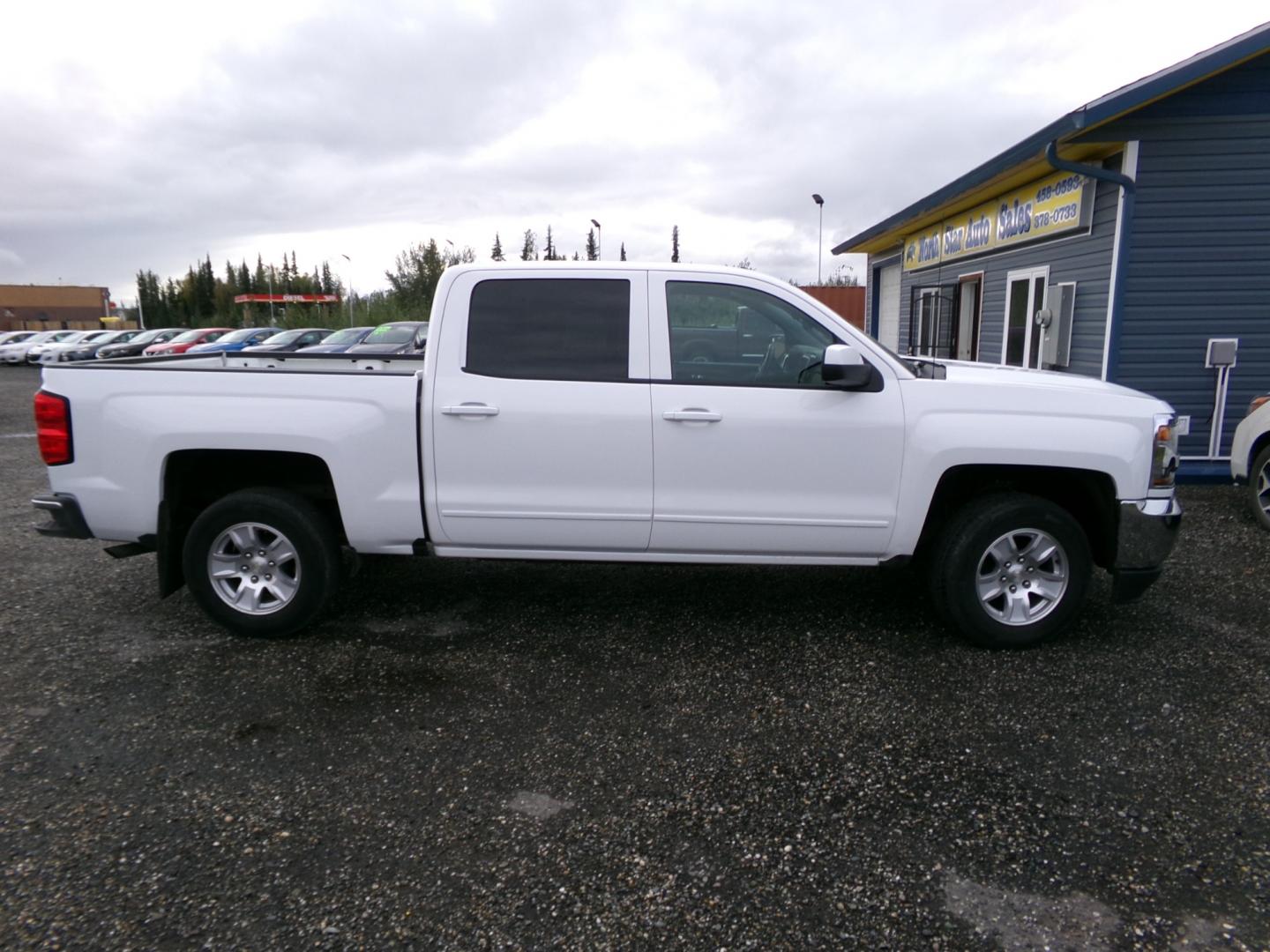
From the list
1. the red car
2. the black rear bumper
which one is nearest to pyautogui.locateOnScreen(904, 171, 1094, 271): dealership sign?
the black rear bumper

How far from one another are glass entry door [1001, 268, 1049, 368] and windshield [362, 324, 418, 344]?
14.1 m

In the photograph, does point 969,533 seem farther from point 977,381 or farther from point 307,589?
point 307,589

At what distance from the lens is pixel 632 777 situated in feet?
11.4

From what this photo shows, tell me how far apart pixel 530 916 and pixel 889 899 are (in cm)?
108

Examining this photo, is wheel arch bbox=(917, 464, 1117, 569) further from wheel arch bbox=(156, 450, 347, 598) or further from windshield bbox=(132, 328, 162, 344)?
windshield bbox=(132, 328, 162, 344)

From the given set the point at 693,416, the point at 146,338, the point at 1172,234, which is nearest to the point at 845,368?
the point at 693,416

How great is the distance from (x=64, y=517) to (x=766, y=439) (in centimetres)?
361

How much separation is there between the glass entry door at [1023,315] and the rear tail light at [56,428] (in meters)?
9.62

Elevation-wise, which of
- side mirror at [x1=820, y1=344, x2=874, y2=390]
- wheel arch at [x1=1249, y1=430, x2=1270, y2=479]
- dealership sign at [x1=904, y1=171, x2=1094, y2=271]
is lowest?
wheel arch at [x1=1249, y1=430, x2=1270, y2=479]

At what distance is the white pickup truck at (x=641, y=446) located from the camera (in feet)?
14.7

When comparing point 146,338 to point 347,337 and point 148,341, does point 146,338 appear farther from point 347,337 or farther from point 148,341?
point 347,337

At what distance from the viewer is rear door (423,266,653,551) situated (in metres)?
4.50

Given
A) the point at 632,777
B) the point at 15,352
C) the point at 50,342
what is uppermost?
the point at 50,342

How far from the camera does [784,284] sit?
4.63 metres
